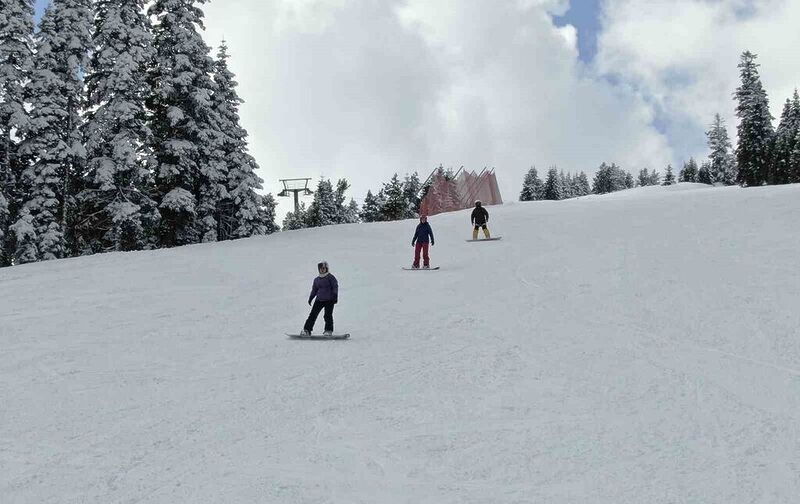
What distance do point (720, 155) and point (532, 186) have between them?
114ft

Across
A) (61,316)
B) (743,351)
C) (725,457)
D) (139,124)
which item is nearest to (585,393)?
(725,457)

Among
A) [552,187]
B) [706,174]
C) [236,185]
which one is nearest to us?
[236,185]

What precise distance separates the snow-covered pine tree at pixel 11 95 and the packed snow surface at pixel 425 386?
44.5 feet

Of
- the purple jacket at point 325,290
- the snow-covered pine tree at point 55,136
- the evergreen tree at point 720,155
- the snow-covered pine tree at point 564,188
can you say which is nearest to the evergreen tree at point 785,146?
the evergreen tree at point 720,155

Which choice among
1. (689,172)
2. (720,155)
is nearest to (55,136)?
(720,155)

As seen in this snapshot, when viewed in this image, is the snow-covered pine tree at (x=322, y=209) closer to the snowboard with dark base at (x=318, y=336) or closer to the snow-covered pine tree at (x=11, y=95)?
the snow-covered pine tree at (x=11, y=95)

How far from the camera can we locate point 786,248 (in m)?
16.3

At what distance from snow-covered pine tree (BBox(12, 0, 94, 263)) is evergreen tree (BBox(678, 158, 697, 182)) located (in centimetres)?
11371

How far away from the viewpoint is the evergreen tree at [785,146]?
6794 cm

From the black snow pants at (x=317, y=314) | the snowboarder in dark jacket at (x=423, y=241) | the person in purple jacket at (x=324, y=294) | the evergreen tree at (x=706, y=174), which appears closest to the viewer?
the black snow pants at (x=317, y=314)

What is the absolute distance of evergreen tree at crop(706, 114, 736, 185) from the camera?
96062 mm

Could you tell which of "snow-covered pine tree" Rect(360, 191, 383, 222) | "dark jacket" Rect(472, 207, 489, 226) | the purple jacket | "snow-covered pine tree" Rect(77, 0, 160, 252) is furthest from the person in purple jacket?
"snow-covered pine tree" Rect(360, 191, 383, 222)

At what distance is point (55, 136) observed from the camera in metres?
28.2

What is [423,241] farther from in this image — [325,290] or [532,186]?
[532,186]
